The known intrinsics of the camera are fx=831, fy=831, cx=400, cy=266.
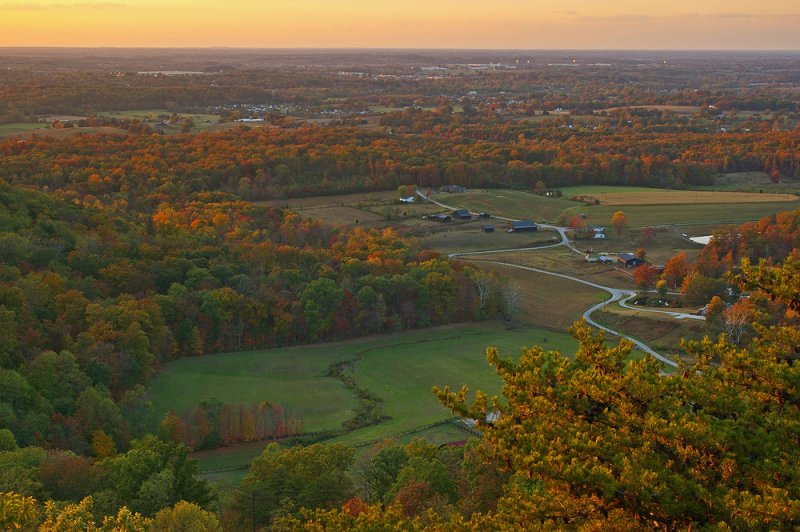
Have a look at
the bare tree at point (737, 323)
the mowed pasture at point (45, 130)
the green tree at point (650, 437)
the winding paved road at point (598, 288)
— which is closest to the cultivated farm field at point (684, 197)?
the winding paved road at point (598, 288)

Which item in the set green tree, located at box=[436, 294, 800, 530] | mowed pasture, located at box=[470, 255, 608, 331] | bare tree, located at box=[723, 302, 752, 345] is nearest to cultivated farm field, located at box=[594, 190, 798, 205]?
mowed pasture, located at box=[470, 255, 608, 331]

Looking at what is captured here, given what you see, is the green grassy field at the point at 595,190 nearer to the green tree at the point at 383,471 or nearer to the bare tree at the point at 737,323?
the bare tree at the point at 737,323

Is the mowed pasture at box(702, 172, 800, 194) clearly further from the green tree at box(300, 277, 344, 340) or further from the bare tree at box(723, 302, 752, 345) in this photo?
the green tree at box(300, 277, 344, 340)

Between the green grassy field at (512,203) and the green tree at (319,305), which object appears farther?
the green grassy field at (512,203)

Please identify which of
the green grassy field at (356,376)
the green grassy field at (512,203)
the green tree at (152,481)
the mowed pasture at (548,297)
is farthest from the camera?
the green grassy field at (512,203)

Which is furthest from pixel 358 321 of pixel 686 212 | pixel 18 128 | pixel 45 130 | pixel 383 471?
pixel 18 128

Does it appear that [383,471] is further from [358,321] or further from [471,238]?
[471,238]

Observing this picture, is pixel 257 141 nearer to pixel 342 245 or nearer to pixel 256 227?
pixel 256 227

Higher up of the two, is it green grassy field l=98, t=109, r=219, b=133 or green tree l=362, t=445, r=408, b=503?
green grassy field l=98, t=109, r=219, b=133
